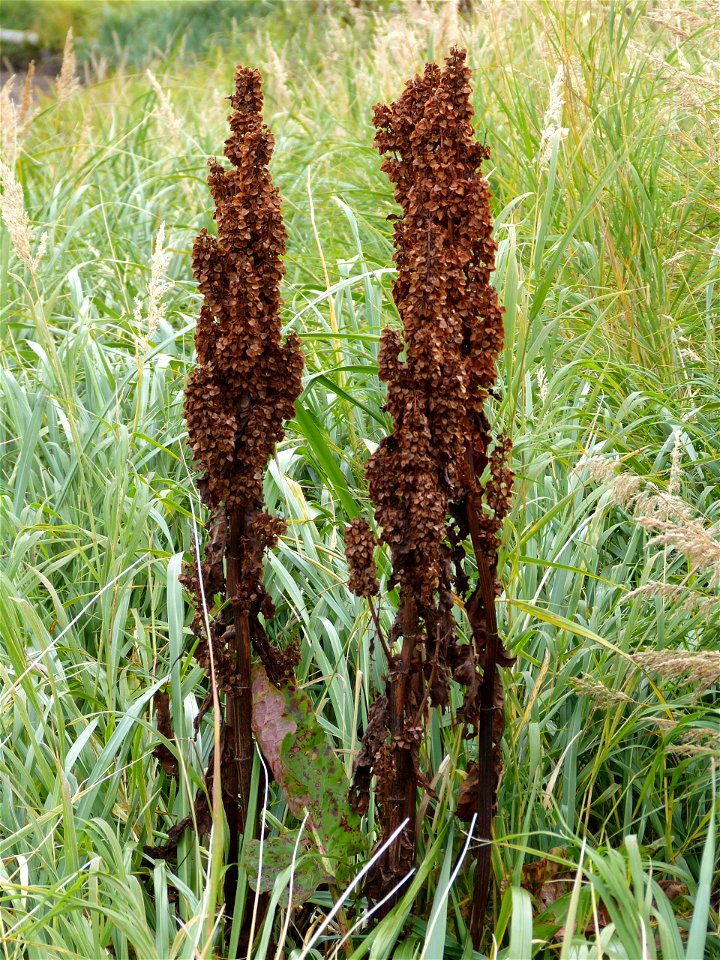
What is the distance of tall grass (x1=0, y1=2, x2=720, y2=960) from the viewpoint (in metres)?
1.95

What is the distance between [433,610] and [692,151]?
2.61 metres

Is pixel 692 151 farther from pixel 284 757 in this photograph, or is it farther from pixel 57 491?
pixel 284 757

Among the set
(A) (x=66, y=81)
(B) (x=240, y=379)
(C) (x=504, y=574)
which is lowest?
(C) (x=504, y=574)

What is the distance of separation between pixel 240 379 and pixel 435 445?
0.38 metres

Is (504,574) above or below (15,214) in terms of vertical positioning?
below

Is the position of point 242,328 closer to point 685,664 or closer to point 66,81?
point 685,664

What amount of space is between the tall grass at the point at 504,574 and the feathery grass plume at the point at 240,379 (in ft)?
1.01

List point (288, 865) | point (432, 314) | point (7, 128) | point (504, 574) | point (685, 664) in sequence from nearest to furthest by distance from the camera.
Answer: point (432, 314)
point (685, 664)
point (288, 865)
point (504, 574)
point (7, 128)

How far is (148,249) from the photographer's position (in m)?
4.54

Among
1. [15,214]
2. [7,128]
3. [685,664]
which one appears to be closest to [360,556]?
[685,664]

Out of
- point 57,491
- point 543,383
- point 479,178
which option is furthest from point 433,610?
point 57,491

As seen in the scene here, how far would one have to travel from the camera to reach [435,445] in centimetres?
173

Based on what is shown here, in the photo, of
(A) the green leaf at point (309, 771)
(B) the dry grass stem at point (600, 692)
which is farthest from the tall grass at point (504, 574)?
(A) the green leaf at point (309, 771)

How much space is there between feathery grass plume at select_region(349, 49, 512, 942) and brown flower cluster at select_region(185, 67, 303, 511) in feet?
0.72
